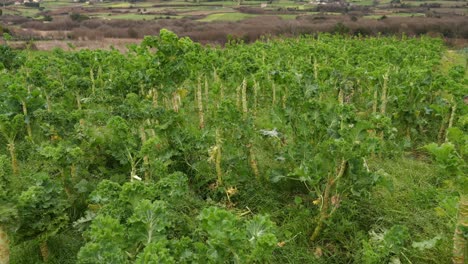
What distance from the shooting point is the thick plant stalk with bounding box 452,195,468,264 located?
3758 mm

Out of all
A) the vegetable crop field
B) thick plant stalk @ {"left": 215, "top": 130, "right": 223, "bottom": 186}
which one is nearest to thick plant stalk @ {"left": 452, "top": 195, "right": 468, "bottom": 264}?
the vegetable crop field

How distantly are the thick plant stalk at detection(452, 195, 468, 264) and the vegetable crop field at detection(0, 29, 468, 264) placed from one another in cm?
1

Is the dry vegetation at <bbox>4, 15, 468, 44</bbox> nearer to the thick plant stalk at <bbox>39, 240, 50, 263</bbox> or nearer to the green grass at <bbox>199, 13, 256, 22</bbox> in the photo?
the green grass at <bbox>199, 13, 256, 22</bbox>

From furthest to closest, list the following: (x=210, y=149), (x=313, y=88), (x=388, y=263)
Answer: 1. (x=313, y=88)
2. (x=210, y=149)
3. (x=388, y=263)

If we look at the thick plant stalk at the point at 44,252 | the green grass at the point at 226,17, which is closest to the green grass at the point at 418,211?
the thick plant stalk at the point at 44,252

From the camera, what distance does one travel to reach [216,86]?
7727mm

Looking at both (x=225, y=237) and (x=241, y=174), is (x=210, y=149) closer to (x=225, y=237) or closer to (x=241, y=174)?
(x=241, y=174)

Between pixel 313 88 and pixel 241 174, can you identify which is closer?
pixel 241 174

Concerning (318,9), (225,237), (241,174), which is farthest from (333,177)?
(318,9)

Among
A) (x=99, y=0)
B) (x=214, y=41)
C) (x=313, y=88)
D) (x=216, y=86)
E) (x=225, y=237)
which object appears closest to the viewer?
(x=225, y=237)

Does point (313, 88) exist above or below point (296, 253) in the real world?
above

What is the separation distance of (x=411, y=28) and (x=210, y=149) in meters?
36.1

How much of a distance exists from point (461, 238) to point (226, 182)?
294cm

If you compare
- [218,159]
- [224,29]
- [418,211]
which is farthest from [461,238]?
[224,29]
